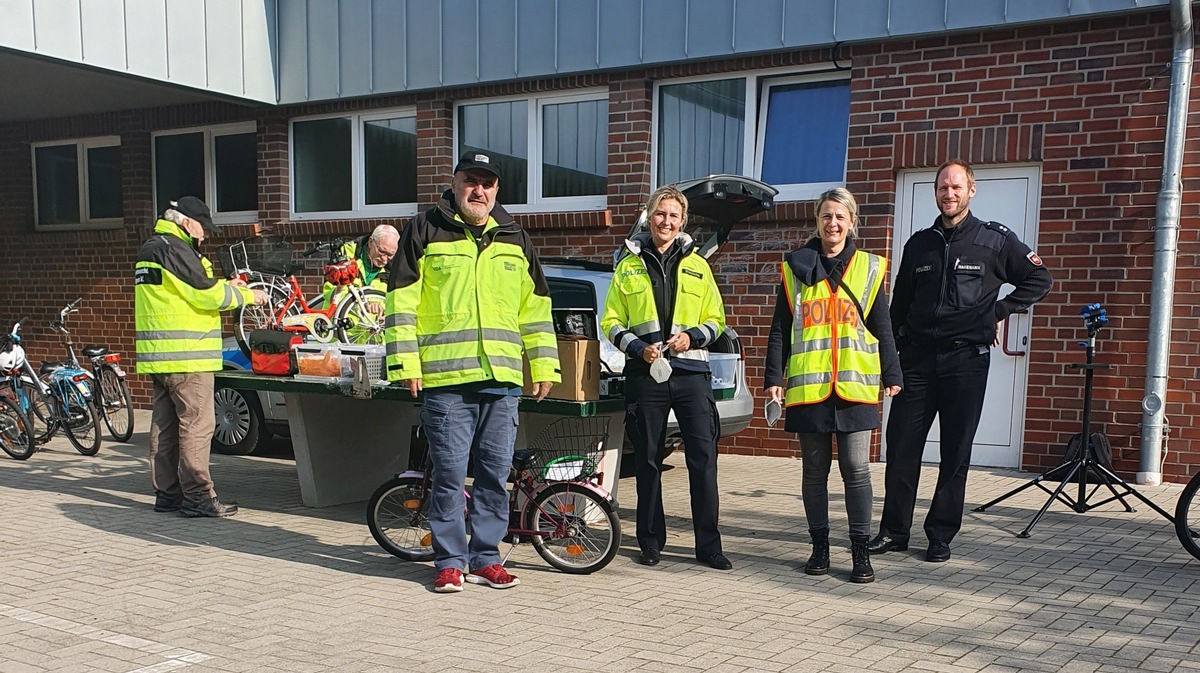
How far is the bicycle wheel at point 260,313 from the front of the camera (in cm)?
801

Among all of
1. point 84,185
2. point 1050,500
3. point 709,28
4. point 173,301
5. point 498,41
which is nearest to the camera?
point 1050,500

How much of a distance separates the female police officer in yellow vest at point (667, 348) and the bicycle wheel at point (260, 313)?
9.79 feet

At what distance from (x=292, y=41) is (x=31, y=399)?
16.4 ft

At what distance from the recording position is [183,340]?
6879mm

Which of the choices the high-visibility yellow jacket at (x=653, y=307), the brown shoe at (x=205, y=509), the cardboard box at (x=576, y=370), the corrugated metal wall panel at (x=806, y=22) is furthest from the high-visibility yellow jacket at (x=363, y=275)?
the corrugated metal wall panel at (x=806, y=22)

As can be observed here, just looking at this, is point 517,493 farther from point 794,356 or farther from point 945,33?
point 945,33

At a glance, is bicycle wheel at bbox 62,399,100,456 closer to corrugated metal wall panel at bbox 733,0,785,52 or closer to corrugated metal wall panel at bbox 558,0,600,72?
corrugated metal wall panel at bbox 558,0,600,72

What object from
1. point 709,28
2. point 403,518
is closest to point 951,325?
point 403,518

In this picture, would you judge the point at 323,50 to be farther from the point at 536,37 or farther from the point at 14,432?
the point at 14,432

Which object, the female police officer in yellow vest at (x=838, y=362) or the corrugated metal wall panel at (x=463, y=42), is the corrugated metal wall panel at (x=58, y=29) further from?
the female police officer in yellow vest at (x=838, y=362)

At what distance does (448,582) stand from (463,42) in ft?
24.4

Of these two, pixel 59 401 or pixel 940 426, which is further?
pixel 59 401

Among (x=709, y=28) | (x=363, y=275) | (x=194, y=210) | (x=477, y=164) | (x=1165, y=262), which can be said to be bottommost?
(x=363, y=275)

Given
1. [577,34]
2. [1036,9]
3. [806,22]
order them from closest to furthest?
[1036,9] → [806,22] → [577,34]
